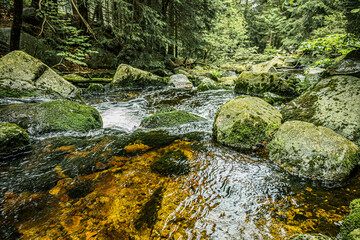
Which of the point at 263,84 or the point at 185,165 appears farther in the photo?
the point at 263,84

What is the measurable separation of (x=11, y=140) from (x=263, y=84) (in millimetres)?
8848

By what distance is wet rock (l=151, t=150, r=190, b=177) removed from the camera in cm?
261

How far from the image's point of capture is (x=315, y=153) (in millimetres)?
2473

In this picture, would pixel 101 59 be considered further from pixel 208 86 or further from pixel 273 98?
pixel 273 98

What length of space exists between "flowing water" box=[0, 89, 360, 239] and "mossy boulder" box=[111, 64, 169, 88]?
6.72 metres

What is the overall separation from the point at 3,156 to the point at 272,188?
455 centimetres

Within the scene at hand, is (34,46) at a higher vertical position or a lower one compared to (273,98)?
higher

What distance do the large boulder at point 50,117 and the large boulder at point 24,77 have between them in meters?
1.75

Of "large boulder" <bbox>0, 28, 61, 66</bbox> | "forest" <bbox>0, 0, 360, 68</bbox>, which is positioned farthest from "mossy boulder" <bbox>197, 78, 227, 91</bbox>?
"large boulder" <bbox>0, 28, 61, 66</bbox>

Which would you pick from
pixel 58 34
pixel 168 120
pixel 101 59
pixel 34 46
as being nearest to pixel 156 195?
pixel 168 120

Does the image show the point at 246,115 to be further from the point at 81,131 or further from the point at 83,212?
the point at 81,131

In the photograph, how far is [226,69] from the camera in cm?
2225

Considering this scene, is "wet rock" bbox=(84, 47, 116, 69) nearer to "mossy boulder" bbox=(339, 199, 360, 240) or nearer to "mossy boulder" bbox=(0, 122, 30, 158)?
"mossy boulder" bbox=(0, 122, 30, 158)

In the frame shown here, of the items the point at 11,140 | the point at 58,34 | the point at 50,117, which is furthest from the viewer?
the point at 58,34
